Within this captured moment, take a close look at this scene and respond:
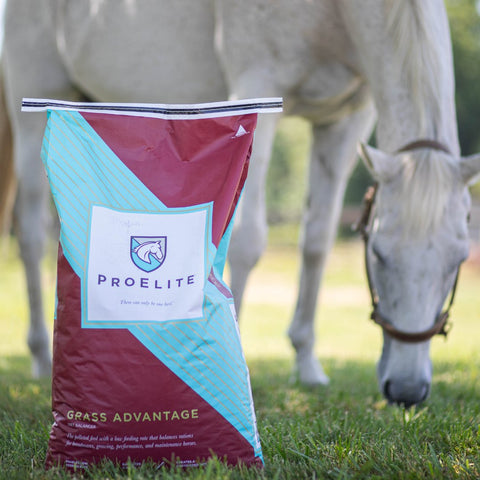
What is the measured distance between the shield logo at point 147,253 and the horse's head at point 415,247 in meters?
0.94

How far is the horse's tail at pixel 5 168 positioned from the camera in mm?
3955

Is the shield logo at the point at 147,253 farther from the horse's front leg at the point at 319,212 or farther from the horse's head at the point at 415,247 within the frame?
the horse's front leg at the point at 319,212

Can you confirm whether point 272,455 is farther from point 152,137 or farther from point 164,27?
point 164,27

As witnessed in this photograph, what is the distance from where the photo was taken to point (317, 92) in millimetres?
2635

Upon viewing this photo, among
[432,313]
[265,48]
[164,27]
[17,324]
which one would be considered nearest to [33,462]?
[432,313]

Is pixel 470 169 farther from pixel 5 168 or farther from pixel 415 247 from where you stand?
pixel 5 168

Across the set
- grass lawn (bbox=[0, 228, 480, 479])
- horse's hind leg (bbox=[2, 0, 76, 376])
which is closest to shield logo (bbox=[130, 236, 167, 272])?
grass lawn (bbox=[0, 228, 480, 479])

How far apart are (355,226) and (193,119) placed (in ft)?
3.95

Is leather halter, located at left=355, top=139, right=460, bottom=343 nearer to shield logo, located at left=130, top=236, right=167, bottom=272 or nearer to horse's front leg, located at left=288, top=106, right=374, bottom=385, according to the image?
horse's front leg, located at left=288, top=106, right=374, bottom=385

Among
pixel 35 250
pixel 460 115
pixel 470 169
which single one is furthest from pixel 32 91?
pixel 460 115

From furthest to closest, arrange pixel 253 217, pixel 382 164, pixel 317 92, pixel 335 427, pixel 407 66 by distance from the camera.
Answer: pixel 317 92
pixel 253 217
pixel 407 66
pixel 382 164
pixel 335 427

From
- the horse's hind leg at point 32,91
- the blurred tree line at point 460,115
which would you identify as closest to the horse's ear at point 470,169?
the horse's hind leg at point 32,91

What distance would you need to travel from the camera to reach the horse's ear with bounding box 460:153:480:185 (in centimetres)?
211

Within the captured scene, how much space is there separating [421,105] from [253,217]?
77 centimetres
